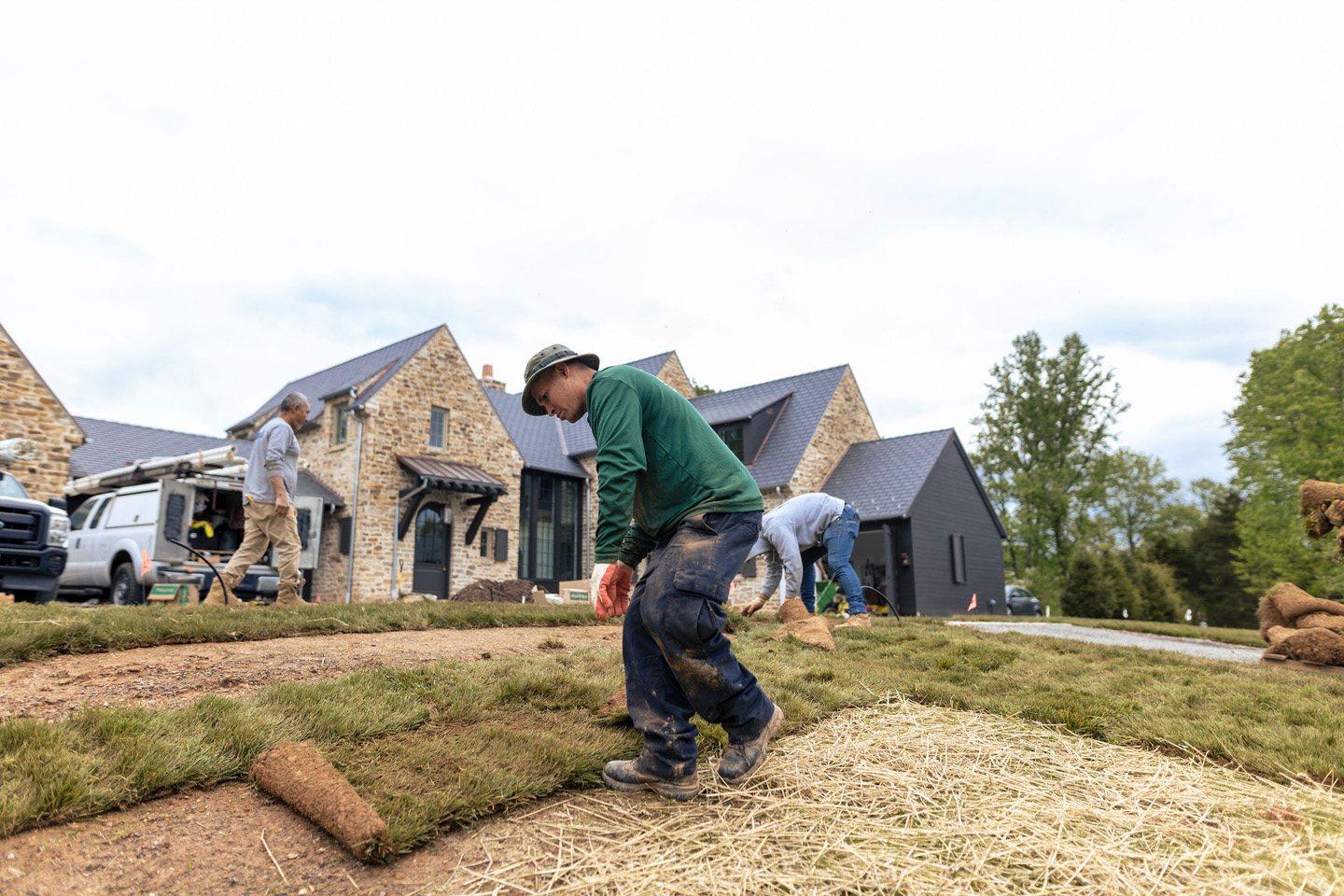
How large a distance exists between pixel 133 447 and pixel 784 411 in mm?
19187

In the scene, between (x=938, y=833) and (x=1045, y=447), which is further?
(x=1045, y=447)

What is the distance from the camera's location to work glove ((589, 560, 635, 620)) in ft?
10.1

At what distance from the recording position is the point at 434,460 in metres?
21.0

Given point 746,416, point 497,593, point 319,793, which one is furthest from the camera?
point 746,416

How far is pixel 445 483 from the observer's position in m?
19.7

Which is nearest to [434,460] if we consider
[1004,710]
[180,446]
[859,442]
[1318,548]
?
[180,446]

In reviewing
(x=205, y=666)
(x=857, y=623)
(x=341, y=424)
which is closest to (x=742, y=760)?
(x=205, y=666)

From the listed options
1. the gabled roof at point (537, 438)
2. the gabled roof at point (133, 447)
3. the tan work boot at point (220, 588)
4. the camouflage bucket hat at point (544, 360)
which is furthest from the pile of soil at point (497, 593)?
the camouflage bucket hat at point (544, 360)

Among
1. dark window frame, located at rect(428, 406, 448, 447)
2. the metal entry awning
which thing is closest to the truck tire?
the metal entry awning

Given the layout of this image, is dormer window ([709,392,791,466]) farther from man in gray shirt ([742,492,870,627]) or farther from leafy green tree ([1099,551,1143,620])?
man in gray shirt ([742,492,870,627])

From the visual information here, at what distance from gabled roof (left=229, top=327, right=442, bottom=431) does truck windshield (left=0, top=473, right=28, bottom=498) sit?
9.13 meters

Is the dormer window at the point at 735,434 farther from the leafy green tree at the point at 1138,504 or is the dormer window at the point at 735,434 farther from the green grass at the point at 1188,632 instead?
the leafy green tree at the point at 1138,504

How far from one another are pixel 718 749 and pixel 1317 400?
31.7 m

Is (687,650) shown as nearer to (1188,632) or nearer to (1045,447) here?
(1188,632)
